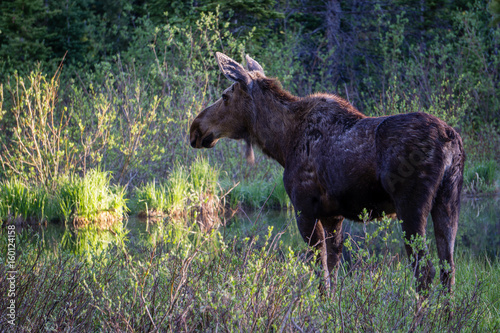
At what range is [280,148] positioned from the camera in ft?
16.6

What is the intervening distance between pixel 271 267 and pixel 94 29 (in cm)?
2166

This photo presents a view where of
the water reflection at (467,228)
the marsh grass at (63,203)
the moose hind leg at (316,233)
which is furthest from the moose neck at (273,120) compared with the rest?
the marsh grass at (63,203)

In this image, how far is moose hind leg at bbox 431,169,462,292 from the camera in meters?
3.82

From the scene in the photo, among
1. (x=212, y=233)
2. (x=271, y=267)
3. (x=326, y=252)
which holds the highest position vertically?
(x=212, y=233)

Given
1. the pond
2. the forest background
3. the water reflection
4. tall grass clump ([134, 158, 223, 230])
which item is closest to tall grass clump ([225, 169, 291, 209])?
the pond

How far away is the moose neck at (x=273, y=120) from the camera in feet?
16.4

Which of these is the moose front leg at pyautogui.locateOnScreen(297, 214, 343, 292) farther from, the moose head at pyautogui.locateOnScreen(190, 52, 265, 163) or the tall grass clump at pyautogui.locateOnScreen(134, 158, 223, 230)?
A: the tall grass clump at pyautogui.locateOnScreen(134, 158, 223, 230)

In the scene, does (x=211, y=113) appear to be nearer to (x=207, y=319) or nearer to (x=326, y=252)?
(x=326, y=252)

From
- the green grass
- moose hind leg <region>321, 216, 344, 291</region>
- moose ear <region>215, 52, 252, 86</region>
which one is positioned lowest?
the green grass

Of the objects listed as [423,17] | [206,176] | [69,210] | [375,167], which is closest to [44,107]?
[69,210]

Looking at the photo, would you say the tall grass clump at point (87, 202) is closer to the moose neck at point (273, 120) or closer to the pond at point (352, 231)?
the pond at point (352, 231)

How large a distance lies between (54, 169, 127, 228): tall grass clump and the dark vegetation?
34mm

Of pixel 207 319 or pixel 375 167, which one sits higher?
pixel 375 167

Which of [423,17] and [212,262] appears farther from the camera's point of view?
[423,17]
